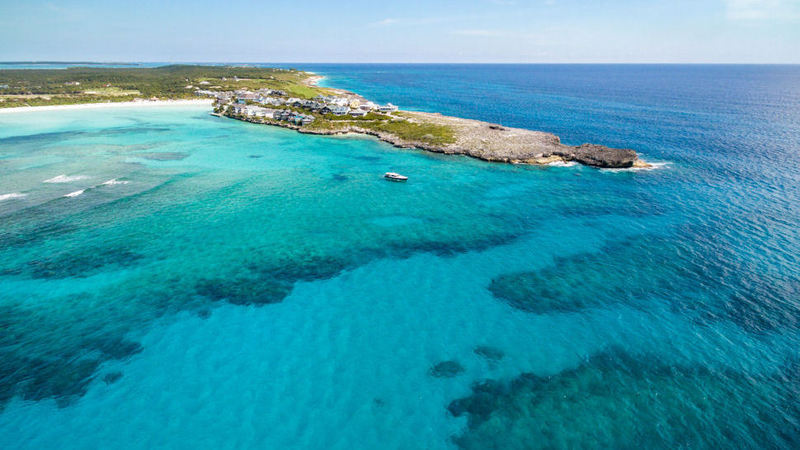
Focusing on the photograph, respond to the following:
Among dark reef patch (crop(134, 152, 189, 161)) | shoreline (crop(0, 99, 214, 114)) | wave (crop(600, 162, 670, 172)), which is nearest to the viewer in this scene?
wave (crop(600, 162, 670, 172))

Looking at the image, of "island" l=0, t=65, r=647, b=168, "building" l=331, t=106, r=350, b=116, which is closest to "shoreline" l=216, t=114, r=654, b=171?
"island" l=0, t=65, r=647, b=168

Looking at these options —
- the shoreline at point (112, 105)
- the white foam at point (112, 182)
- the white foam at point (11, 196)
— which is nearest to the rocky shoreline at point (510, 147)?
the white foam at point (112, 182)

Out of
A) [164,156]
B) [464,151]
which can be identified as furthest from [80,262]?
[464,151]

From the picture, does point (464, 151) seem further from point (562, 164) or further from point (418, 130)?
point (562, 164)

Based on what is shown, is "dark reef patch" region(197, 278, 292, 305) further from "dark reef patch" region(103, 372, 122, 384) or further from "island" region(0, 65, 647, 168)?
"island" region(0, 65, 647, 168)

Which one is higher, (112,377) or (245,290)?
(245,290)

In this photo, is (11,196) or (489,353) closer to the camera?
(489,353)
